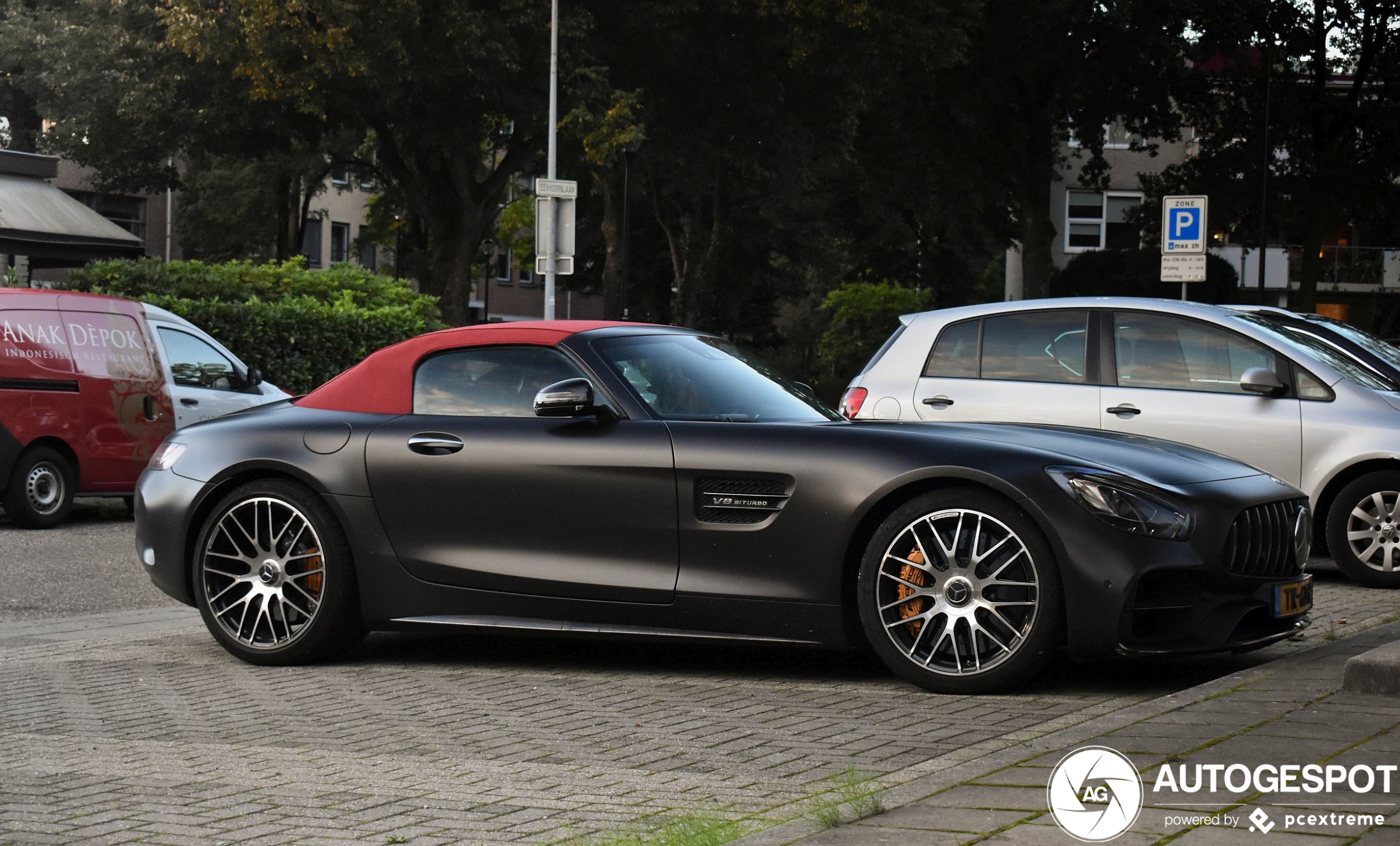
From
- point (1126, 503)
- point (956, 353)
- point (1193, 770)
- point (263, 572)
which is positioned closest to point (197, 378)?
point (956, 353)

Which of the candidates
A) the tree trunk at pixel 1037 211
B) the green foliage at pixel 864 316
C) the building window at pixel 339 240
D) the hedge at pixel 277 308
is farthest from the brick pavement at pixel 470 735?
the building window at pixel 339 240

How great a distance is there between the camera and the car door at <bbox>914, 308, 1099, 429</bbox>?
9.95 metres

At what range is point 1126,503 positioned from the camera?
19.4ft

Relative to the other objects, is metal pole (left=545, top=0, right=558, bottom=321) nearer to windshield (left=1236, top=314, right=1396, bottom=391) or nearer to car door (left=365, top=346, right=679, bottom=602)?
windshield (left=1236, top=314, right=1396, bottom=391)

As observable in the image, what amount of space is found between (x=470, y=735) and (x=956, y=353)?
5447 millimetres

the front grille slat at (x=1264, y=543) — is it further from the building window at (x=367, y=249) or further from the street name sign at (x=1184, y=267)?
the building window at (x=367, y=249)

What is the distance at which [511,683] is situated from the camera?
6617 mm

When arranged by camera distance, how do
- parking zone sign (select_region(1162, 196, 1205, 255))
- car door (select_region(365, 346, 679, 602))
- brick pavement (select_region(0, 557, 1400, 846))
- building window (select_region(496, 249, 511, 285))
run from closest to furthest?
brick pavement (select_region(0, 557, 1400, 846))
car door (select_region(365, 346, 679, 602))
parking zone sign (select_region(1162, 196, 1205, 255))
building window (select_region(496, 249, 511, 285))

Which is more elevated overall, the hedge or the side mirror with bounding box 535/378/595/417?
the hedge

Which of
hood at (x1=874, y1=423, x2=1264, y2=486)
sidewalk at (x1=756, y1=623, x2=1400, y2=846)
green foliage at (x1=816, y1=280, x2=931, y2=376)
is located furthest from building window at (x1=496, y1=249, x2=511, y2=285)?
sidewalk at (x1=756, y1=623, x2=1400, y2=846)

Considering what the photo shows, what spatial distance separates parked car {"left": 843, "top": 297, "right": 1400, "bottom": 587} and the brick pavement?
1941 mm

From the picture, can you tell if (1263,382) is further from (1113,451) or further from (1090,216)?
(1090,216)

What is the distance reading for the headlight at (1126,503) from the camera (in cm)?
588

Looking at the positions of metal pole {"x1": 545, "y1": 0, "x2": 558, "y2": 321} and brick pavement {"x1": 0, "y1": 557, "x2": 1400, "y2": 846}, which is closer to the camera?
brick pavement {"x1": 0, "y1": 557, "x2": 1400, "y2": 846}
